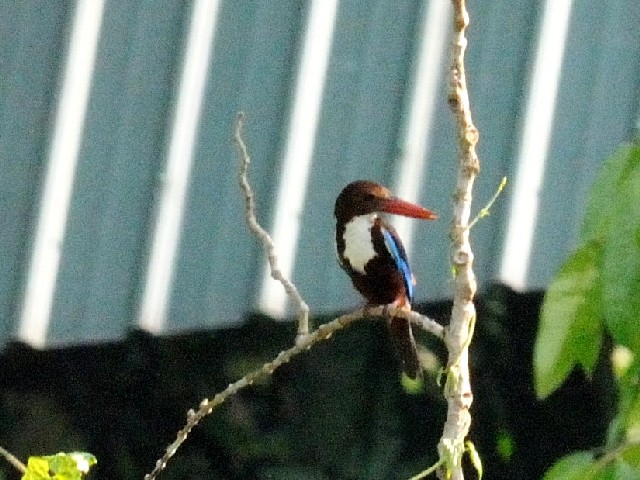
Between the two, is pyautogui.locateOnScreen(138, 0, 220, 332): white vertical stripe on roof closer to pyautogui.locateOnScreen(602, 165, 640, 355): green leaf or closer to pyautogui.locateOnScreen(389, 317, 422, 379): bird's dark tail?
pyautogui.locateOnScreen(389, 317, 422, 379): bird's dark tail

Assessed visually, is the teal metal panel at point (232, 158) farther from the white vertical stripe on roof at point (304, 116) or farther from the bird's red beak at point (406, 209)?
the bird's red beak at point (406, 209)

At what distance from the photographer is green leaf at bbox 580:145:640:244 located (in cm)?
95

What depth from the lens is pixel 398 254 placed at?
7.64 ft

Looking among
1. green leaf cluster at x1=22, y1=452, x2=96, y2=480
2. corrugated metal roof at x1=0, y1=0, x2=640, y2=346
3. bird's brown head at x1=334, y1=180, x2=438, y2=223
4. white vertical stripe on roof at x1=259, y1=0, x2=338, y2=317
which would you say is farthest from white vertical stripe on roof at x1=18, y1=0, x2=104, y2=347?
green leaf cluster at x1=22, y1=452, x2=96, y2=480

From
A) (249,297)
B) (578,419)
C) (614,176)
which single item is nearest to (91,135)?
(249,297)

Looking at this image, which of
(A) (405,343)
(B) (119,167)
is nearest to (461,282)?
(A) (405,343)

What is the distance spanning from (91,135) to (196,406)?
67cm

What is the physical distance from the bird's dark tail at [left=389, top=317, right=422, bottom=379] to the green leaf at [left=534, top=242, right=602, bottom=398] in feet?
3.99

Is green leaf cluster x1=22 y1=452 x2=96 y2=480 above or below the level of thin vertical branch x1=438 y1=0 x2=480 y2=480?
below

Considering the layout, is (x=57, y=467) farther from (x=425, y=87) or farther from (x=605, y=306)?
(x=425, y=87)

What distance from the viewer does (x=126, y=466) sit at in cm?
312

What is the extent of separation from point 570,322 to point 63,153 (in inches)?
79.8

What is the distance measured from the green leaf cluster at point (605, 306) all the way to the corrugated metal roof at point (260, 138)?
4.88ft

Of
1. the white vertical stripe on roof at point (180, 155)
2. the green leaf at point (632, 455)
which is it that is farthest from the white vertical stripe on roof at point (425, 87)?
the green leaf at point (632, 455)
